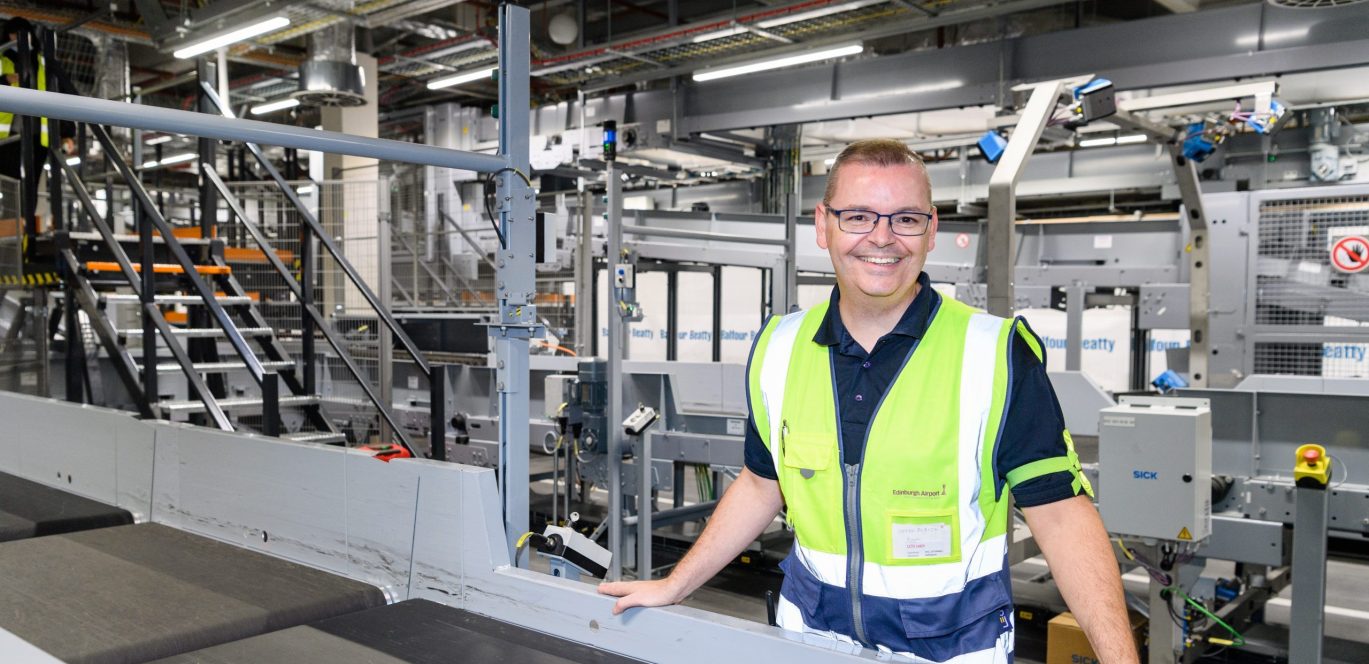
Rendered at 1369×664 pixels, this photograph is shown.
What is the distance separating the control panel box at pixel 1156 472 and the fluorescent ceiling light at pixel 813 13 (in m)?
4.49

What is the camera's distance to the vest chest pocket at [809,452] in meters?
1.68

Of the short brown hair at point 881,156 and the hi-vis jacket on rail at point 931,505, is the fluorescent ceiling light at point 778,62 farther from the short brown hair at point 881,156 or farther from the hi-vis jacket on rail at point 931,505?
the hi-vis jacket on rail at point 931,505

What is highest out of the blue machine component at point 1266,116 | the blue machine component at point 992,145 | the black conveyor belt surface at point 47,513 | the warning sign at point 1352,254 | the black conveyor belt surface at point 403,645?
the blue machine component at point 1266,116

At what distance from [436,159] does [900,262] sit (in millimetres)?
1198

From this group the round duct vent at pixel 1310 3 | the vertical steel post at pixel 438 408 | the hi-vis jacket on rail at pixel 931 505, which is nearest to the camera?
the hi-vis jacket on rail at pixel 931 505

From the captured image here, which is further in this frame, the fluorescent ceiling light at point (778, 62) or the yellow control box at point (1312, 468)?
the fluorescent ceiling light at point (778, 62)

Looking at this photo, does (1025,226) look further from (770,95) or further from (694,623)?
(694,623)

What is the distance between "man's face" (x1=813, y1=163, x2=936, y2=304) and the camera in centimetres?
165

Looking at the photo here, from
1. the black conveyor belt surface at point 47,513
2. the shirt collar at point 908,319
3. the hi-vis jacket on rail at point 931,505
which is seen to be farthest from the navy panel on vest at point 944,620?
the black conveyor belt surface at point 47,513

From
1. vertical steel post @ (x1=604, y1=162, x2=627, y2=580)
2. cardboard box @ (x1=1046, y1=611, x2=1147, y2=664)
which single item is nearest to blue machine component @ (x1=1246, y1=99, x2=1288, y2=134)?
cardboard box @ (x1=1046, y1=611, x2=1147, y2=664)

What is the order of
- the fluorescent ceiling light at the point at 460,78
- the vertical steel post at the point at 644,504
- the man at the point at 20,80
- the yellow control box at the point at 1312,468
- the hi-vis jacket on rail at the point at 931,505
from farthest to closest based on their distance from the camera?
the fluorescent ceiling light at the point at 460,78 → the man at the point at 20,80 → the vertical steel post at the point at 644,504 → the yellow control box at the point at 1312,468 → the hi-vis jacket on rail at the point at 931,505

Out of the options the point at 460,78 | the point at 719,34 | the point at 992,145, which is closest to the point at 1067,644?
the point at 992,145

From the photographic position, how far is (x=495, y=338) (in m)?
2.48

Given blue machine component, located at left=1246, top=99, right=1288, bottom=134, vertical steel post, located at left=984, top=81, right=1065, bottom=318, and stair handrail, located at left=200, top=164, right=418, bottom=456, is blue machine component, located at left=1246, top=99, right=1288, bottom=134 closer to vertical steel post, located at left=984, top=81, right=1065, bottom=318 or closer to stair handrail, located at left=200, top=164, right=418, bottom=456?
vertical steel post, located at left=984, top=81, right=1065, bottom=318
